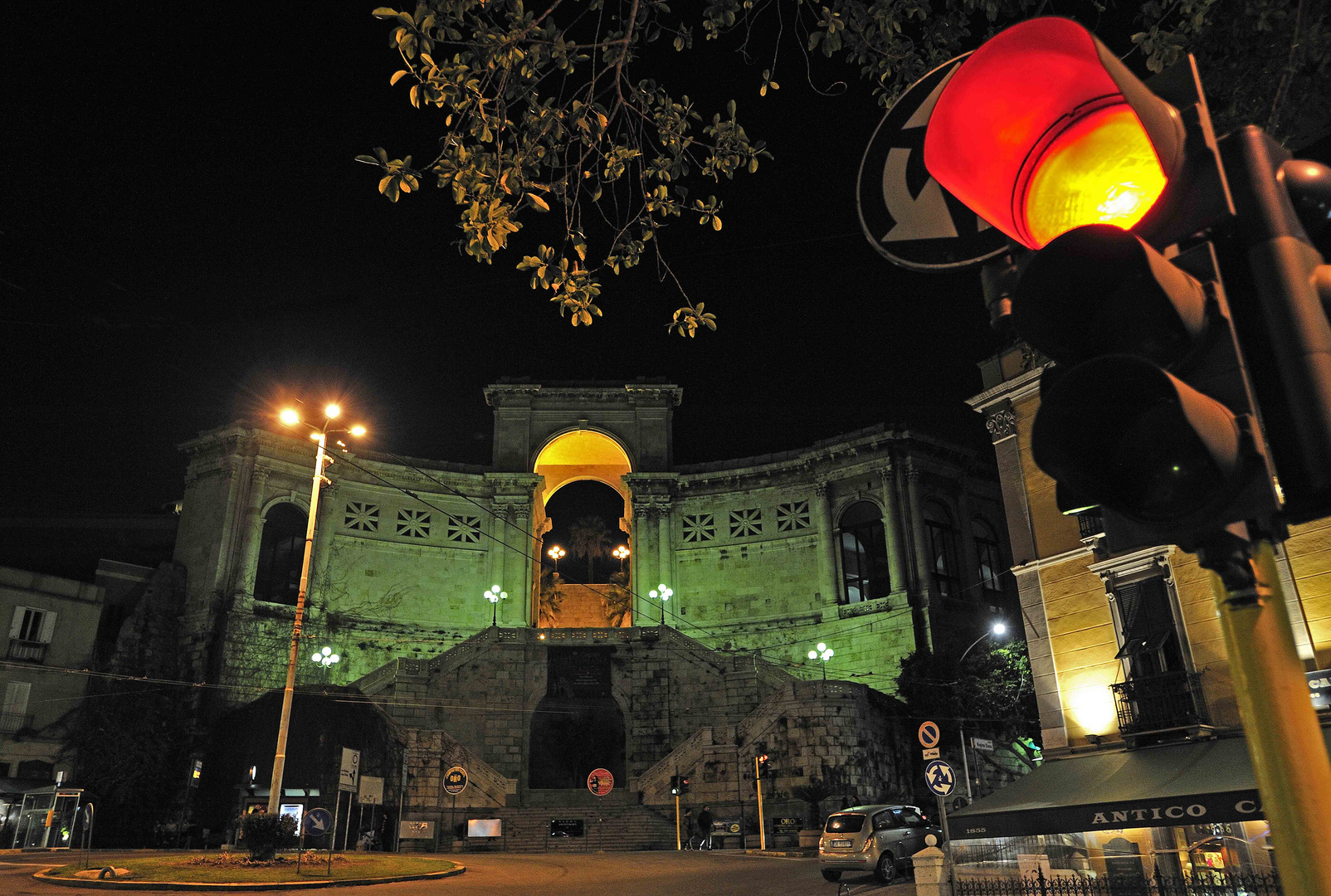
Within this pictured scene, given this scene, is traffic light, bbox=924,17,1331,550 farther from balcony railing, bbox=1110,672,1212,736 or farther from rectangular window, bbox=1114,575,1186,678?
rectangular window, bbox=1114,575,1186,678

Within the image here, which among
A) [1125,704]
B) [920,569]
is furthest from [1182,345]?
[920,569]

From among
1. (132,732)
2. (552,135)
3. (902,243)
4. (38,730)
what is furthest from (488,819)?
(902,243)

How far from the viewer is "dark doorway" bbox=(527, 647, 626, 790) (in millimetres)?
39875

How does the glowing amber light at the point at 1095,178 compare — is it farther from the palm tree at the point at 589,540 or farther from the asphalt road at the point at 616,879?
the palm tree at the point at 589,540

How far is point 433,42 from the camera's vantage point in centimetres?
599

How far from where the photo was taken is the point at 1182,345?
5.75ft

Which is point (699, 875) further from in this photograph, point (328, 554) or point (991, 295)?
point (328, 554)

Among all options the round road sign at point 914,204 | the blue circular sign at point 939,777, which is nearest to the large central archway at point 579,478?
the blue circular sign at point 939,777

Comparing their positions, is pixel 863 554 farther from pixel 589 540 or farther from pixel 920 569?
pixel 589 540

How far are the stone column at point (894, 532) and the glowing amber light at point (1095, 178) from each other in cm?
4255

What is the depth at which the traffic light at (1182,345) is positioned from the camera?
1636 millimetres

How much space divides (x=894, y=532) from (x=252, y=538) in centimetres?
3079

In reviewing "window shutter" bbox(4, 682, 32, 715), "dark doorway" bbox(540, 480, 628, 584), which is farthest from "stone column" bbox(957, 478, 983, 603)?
"window shutter" bbox(4, 682, 32, 715)

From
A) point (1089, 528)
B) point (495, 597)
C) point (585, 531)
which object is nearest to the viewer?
point (1089, 528)
